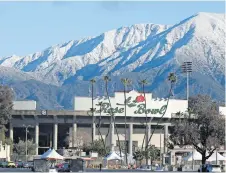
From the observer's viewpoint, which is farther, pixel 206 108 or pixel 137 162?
pixel 137 162

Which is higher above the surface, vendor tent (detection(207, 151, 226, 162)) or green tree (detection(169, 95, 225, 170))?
green tree (detection(169, 95, 225, 170))

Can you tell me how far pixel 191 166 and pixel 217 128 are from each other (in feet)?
27.1

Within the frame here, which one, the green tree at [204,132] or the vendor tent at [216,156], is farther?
the green tree at [204,132]

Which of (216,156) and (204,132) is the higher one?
(204,132)

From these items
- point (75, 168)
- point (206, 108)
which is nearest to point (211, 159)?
point (206, 108)

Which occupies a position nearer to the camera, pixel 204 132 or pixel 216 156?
pixel 216 156

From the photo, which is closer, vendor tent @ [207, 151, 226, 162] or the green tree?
vendor tent @ [207, 151, 226, 162]

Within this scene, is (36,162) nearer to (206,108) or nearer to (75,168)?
(75,168)

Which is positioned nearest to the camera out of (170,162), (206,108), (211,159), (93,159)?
(211,159)

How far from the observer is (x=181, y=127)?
518 feet

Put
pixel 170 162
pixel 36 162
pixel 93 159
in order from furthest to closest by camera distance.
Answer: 1. pixel 170 162
2. pixel 93 159
3. pixel 36 162

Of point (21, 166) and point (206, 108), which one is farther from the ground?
point (206, 108)

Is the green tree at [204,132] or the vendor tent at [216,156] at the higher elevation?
the green tree at [204,132]

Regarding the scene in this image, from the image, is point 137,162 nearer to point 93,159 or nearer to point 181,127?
point 93,159
